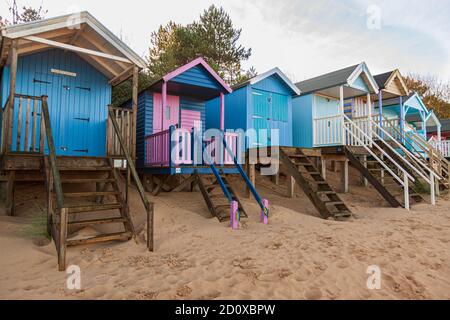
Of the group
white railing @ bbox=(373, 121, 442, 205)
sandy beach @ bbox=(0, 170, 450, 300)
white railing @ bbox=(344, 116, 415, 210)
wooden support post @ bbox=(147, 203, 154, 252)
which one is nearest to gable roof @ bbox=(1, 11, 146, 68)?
sandy beach @ bbox=(0, 170, 450, 300)

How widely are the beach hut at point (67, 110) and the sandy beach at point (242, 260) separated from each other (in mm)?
623

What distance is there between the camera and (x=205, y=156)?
7160mm

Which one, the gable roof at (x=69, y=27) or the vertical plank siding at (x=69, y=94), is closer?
the gable roof at (x=69, y=27)

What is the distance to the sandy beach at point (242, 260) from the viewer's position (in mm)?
2859

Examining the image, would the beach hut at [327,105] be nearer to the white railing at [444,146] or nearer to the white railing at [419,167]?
the white railing at [419,167]

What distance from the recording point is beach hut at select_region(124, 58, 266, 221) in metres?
6.77

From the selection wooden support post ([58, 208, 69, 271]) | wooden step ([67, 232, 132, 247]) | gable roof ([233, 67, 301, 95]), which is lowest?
wooden step ([67, 232, 132, 247])

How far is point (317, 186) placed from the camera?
764 centimetres

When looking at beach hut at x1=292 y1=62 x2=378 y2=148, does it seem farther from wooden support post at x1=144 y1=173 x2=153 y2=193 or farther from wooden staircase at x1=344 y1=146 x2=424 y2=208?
wooden support post at x1=144 y1=173 x2=153 y2=193

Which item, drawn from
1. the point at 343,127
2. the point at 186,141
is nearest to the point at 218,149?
the point at 186,141

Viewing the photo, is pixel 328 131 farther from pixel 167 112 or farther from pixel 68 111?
pixel 68 111

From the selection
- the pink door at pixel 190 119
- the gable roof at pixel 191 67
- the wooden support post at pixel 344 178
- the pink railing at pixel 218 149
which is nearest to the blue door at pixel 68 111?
the gable roof at pixel 191 67
